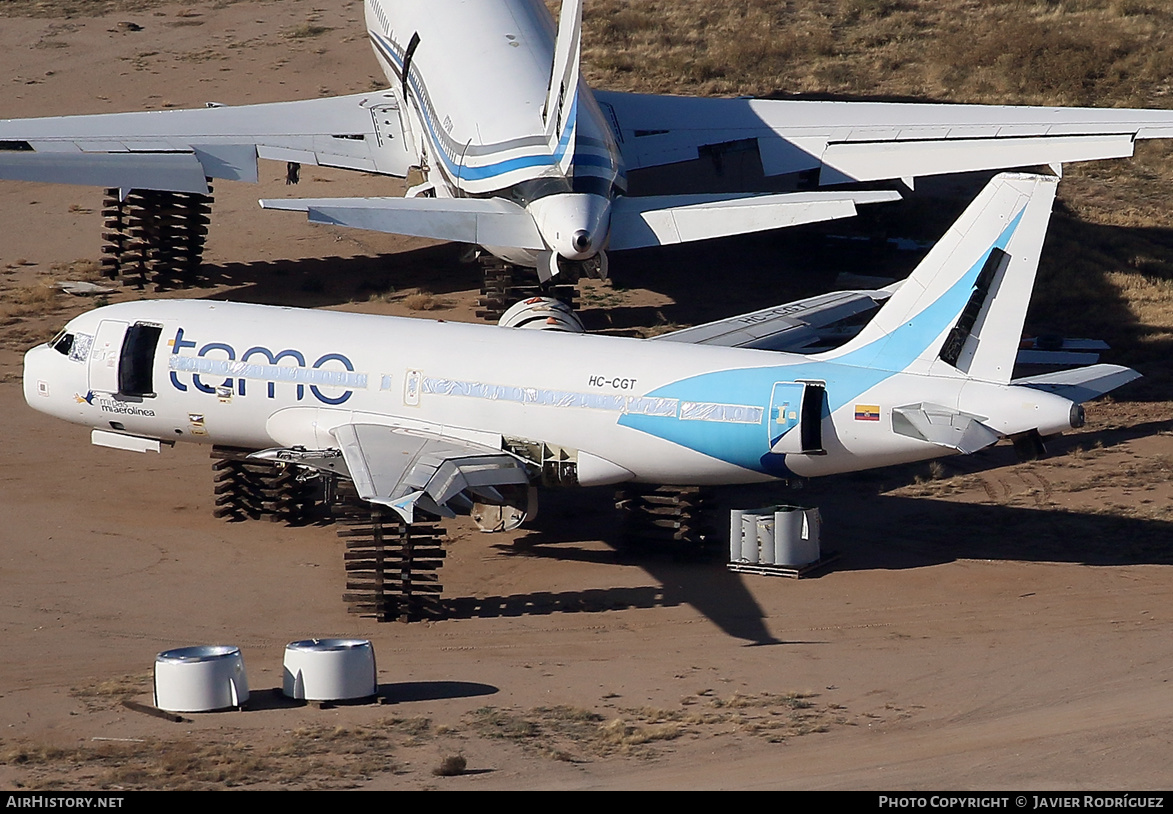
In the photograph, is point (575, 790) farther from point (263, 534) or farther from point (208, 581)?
point (263, 534)

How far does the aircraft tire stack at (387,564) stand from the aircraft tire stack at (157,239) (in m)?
20.7

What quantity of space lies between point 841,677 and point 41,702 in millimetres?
11353

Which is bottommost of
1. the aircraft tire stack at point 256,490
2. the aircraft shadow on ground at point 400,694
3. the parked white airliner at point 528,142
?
the aircraft shadow on ground at point 400,694

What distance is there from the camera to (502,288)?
44.9 meters

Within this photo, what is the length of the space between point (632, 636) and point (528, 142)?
17.0 metres

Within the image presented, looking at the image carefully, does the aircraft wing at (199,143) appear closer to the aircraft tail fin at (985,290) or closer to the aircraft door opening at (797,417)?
the aircraft door opening at (797,417)

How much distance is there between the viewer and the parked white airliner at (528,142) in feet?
128

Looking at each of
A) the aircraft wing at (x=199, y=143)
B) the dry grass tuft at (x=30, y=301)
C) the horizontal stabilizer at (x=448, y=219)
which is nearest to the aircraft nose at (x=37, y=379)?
the horizontal stabilizer at (x=448, y=219)

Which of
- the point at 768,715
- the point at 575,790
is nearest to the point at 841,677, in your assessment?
the point at 768,715

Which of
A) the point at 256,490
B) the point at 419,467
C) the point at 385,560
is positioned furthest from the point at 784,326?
the point at 256,490

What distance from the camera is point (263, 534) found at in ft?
107

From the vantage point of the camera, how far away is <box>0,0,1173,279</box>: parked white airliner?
3906cm

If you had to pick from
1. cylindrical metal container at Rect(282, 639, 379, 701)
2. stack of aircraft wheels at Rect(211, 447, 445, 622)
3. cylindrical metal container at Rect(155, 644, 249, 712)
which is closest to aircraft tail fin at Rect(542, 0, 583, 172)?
stack of aircraft wheels at Rect(211, 447, 445, 622)

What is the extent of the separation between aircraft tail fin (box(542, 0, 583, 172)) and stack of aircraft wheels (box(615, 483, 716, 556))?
1072cm
